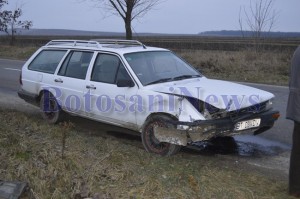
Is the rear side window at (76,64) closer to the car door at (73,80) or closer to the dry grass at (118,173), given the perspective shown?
the car door at (73,80)

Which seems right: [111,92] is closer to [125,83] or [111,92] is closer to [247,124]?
[125,83]

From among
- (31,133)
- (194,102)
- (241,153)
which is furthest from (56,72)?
A: (241,153)

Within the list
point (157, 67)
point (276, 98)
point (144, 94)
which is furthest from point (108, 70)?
point (276, 98)

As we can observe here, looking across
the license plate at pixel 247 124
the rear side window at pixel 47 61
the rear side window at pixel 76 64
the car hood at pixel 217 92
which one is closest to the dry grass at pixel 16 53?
the rear side window at pixel 47 61

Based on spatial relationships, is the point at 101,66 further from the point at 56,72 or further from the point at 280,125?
the point at 280,125

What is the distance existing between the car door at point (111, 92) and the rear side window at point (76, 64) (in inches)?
9.4

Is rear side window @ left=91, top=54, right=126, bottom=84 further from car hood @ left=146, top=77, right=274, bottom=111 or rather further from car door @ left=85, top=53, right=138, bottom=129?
car hood @ left=146, top=77, right=274, bottom=111

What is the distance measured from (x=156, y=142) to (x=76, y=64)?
2.40m

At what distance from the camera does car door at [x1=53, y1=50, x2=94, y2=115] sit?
734cm

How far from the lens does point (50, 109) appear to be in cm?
807

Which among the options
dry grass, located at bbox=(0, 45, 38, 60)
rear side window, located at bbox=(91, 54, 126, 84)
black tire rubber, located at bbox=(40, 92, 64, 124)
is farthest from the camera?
dry grass, located at bbox=(0, 45, 38, 60)

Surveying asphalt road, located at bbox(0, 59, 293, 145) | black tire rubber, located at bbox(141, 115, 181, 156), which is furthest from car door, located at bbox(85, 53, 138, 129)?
asphalt road, located at bbox(0, 59, 293, 145)

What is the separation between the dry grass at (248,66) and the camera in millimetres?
15398

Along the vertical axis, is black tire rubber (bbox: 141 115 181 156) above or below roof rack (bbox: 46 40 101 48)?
below
